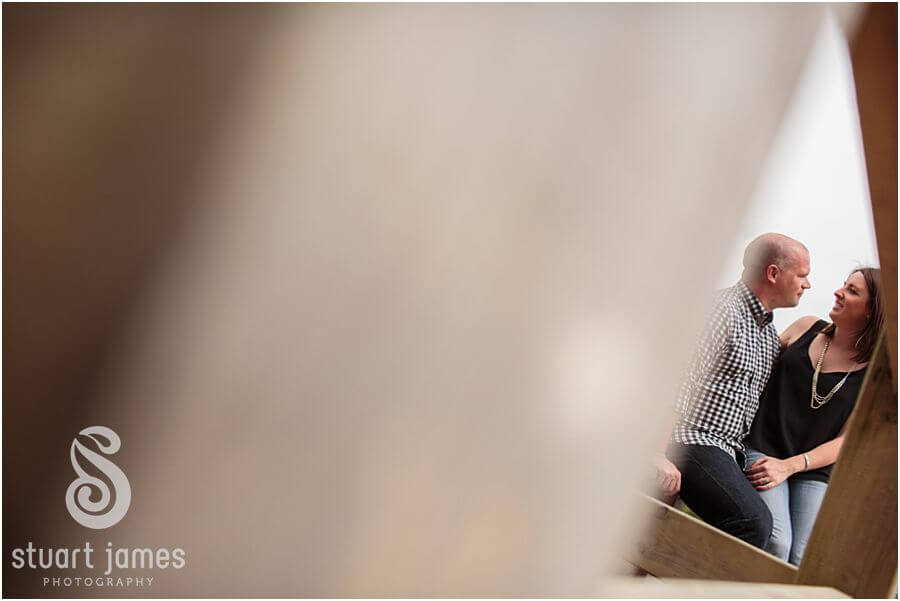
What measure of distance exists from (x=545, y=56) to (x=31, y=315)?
600 millimetres

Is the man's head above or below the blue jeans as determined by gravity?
above

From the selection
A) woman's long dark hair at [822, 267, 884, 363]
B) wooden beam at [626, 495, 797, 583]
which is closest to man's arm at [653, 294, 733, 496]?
wooden beam at [626, 495, 797, 583]

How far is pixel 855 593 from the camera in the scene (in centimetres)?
79

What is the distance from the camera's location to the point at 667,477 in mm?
1324

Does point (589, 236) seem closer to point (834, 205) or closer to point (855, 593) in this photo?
point (855, 593)

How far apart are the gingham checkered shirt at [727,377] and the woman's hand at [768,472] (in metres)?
0.05

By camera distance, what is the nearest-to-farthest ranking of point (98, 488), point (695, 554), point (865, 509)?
point (98, 488) < point (865, 509) < point (695, 554)

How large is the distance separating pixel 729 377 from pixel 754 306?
0.53 ft

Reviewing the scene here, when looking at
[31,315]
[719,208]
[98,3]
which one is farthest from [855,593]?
[98,3]

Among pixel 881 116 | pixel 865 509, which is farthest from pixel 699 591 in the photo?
pixel 881 116

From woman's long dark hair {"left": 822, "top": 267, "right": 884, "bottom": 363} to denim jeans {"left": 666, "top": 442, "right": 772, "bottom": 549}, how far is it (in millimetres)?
343

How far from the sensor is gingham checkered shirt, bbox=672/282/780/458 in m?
1.33

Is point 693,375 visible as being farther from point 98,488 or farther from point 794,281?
point 98,488

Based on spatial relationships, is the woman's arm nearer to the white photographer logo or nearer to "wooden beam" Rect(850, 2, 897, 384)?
"wooden beam" Rect(850, 2, 897, 384)
